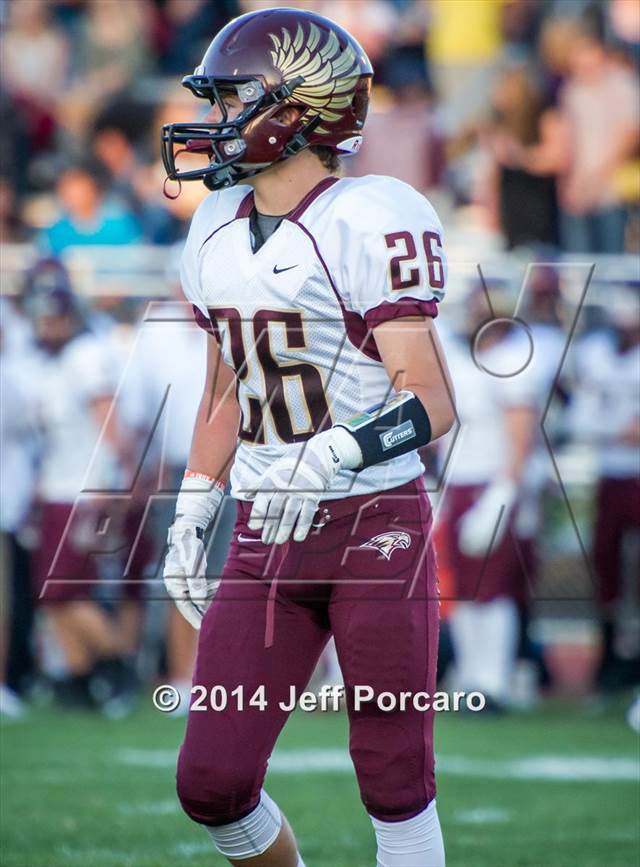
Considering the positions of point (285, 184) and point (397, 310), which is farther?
point (285, 184)

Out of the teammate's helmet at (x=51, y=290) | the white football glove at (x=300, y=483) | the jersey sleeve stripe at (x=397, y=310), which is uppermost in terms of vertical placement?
the jersey sleeve stripe at (x=397, y=310)

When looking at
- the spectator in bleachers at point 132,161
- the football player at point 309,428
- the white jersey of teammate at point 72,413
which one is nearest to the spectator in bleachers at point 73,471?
the white jersey of teammate at point 72,413

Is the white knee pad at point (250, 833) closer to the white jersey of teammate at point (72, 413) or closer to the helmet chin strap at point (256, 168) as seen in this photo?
the helmet chin strap at point (256, 168)

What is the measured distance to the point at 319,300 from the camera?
293 centimetres

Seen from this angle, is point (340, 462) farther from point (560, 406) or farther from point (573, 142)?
point (573, 142)

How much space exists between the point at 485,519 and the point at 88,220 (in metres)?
2.89

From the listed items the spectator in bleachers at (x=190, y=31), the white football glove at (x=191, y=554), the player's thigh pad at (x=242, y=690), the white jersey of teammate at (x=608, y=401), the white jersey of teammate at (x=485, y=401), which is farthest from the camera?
the spectator in bleachers at (x=190, y=31)

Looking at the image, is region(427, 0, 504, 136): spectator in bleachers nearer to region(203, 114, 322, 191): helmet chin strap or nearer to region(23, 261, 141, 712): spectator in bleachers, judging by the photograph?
region(23, 261, 141, 712): spectator in bleachers

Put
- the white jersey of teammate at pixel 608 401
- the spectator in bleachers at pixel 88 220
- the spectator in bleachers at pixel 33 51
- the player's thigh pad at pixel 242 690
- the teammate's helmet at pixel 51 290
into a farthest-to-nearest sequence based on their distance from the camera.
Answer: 1. the spectator in bleachers at pixel 33 51
2. the spectator in bleachers at pixel 88 220
3. the white jersey of teammate at pixel 608 401
4. the teammate's helmet at pixel 51 290
5. the player's thigh pad at pixel 242 690

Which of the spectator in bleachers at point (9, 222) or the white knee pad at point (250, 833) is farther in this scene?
the spectator in bleachers at point (9, 222)

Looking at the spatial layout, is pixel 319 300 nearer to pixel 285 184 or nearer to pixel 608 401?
pixel 285 184

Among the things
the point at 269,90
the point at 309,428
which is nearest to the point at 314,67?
the point at 269,90

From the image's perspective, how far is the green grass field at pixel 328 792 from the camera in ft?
13.8

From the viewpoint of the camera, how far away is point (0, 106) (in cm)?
904
